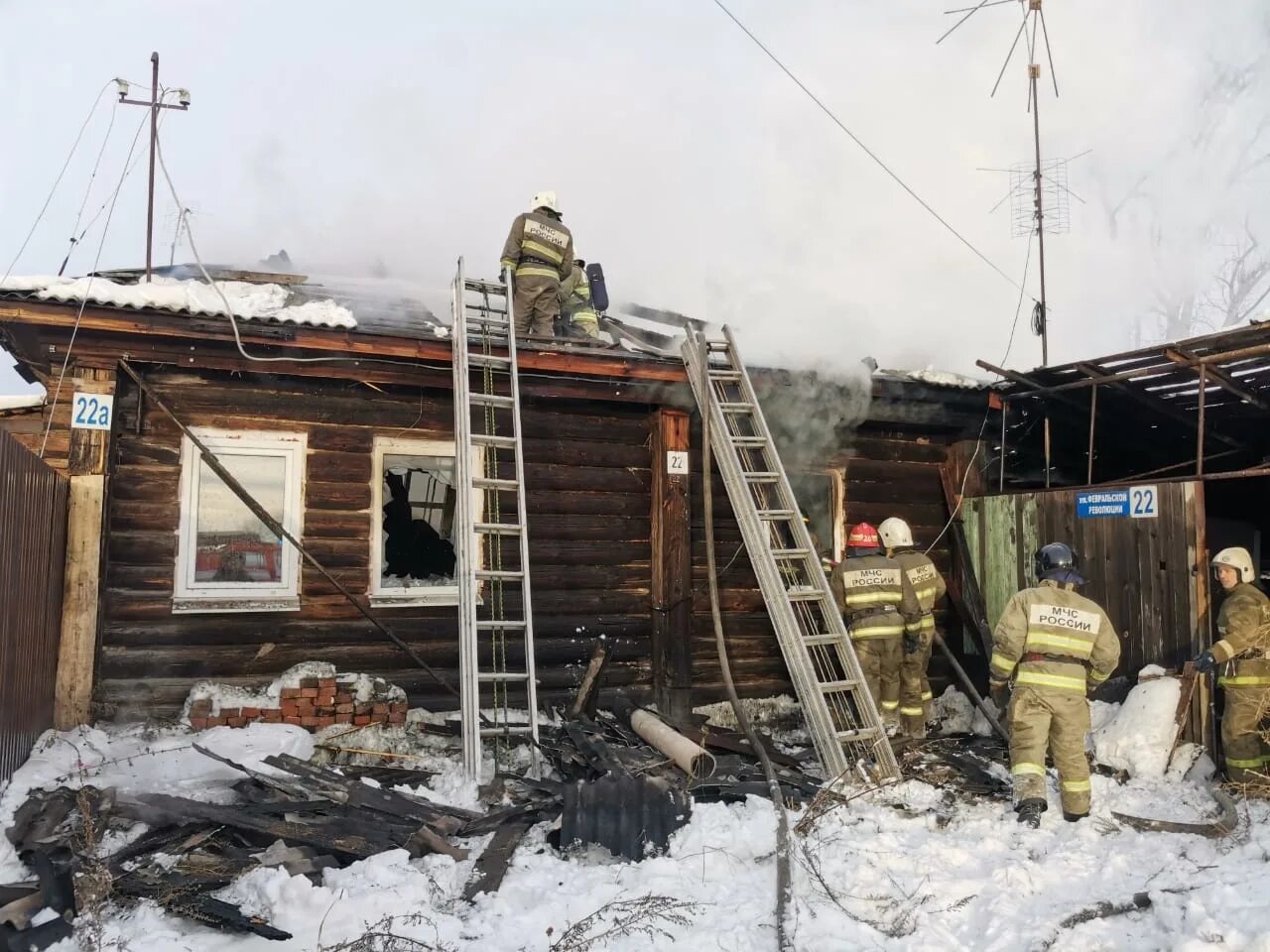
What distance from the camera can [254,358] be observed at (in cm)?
619

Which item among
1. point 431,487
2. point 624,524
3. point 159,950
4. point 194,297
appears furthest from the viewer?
point 431,487

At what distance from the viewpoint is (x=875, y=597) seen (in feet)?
22.6

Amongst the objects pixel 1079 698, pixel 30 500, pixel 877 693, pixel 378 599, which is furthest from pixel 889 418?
pixel 30 500

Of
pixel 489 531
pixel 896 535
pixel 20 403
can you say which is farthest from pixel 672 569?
pixel 20 403

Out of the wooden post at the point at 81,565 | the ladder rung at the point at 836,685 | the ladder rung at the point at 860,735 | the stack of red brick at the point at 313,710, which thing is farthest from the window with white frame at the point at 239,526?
the ladder rung at the point at 860,735

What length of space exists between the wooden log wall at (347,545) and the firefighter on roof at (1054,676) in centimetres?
312

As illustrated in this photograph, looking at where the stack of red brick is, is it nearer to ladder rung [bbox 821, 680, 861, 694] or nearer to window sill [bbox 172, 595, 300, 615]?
window sill [bbox 172, 595, 300, 615]

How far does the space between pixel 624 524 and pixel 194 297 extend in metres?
3.76

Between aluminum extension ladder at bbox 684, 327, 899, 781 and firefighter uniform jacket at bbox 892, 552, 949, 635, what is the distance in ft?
2.70

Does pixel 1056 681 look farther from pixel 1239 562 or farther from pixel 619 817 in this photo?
pixel 619 817

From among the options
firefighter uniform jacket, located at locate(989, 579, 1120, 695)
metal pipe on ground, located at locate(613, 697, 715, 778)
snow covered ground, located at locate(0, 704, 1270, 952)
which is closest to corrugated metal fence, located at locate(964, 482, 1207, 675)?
snow covered ground, located at locate(0, 704, 1270, 952)

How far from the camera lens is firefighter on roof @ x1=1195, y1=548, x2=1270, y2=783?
578cm

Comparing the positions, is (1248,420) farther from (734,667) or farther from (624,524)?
(624,524)

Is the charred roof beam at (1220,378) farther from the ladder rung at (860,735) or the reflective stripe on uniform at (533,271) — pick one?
the reflective stripe on uniform at (533,271)
